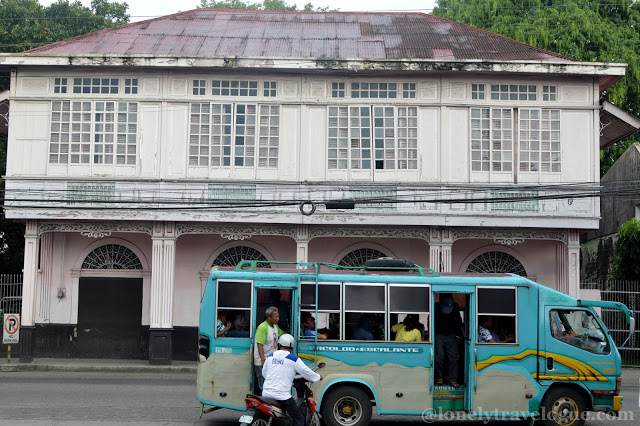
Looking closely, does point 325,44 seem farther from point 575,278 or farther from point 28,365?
point 28,365

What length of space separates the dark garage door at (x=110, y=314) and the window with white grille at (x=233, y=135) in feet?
14.9

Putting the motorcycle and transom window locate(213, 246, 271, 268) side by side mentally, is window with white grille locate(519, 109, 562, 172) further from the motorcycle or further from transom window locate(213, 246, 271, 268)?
the motorcycle

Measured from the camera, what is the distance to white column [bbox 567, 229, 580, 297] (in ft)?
70.8

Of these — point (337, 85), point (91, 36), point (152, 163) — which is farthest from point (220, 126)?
point (91, 36)

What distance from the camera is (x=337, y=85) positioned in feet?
72.1

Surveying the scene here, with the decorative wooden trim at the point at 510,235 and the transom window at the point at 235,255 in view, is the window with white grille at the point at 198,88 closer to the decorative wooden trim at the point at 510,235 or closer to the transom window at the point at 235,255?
the transom window at the point at 235,255

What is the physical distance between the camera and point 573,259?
21641 mm

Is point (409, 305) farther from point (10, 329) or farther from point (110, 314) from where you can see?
point (110, 314)

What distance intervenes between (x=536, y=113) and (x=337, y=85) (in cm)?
567

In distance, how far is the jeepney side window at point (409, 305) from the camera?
38.9 feet

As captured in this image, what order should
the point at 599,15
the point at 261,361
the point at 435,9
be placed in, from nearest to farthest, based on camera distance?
the point at 261,361, the point at 599,15, the point at 435,9

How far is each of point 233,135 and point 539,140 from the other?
8.60 meters

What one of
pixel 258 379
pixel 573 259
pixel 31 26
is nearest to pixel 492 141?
pixel 573 259

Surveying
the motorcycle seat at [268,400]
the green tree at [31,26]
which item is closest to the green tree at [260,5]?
the green tree at [31,26]
